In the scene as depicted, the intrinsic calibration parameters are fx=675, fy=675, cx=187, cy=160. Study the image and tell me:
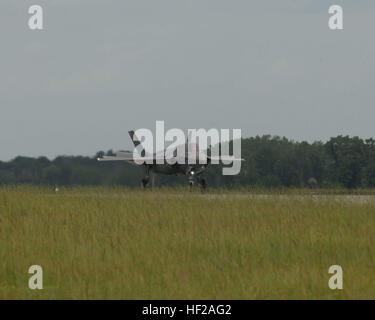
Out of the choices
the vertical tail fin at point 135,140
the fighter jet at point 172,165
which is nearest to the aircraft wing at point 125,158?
the fighter jet at point 172,165

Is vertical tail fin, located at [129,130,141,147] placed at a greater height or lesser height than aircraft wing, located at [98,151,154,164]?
greater

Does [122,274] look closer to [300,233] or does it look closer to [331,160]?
[300,233]

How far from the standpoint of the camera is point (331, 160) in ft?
270

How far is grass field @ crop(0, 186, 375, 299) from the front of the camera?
10258 mm

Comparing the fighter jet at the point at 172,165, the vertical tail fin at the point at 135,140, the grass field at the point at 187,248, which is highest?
the vertical tail fin at the point at 135,140

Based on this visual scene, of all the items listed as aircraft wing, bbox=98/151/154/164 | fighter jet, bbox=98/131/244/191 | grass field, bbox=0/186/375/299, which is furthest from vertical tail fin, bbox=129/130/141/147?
grass field, bbox=0/186/375/299

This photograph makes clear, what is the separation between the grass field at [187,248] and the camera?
33.7ft

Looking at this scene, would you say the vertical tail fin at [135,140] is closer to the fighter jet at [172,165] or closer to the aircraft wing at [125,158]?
the fighter jet at [172,165]

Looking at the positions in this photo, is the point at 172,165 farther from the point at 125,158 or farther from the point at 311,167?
the point at 311,167

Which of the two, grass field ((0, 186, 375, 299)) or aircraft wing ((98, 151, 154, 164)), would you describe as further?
aircraft wing ((98, 151, 154, 164))

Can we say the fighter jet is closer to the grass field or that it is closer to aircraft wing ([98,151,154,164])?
aircraft wing ([98,151,154,164])

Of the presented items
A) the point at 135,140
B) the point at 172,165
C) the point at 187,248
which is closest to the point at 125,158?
the point at 172,165
